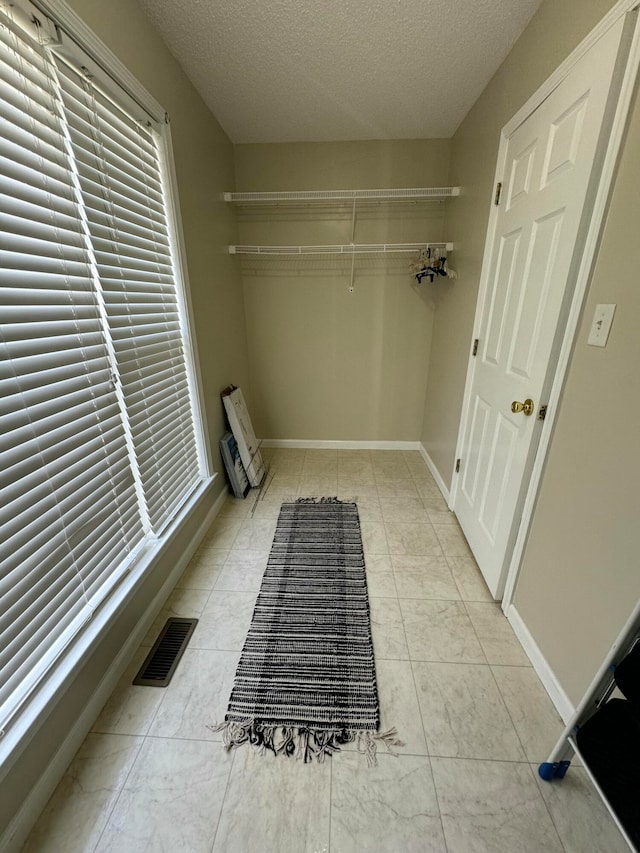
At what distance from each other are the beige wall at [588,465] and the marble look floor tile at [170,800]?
1.20 meters

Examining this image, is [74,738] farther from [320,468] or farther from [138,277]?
[320,468]

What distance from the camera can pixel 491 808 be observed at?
0.98 meters

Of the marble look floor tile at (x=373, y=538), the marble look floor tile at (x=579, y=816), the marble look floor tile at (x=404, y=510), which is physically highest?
the marble look floor tile at (x=404, y=510)

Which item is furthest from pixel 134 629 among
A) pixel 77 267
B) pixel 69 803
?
pixel 77 267

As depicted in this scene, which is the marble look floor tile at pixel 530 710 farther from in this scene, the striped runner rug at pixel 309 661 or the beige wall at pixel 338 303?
the beige wall at pixel 338 303

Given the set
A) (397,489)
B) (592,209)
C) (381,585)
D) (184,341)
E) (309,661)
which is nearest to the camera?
(592,209)

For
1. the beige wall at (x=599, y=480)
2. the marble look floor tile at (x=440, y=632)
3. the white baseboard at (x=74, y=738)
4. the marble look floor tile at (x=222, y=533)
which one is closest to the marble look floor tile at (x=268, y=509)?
the marble look floor tile at (x=222, y=533)

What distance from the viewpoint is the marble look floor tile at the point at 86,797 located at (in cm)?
92

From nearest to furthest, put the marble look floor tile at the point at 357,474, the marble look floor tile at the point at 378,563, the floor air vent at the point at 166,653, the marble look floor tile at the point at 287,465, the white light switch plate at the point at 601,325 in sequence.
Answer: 1. the white light switch plate at the point at 601,325
2. the floor air vent at the point at 166,653
3. the marble look floor tile at the point at 378,563
4. the marble look floor tile at the point at 357,474
5. the marble look floor tile at the point at 287,465

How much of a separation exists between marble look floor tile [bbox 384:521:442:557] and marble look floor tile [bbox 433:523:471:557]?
0.03 meters

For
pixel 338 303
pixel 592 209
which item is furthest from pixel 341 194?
pixel 592 209

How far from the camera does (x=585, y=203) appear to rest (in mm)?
1069

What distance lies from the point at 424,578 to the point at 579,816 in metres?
0.90

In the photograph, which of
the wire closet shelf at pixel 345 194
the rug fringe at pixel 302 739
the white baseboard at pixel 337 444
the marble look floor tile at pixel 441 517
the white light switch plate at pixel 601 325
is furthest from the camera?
the white baseboard at pixel 337 444
